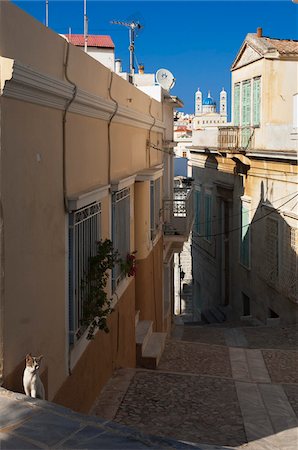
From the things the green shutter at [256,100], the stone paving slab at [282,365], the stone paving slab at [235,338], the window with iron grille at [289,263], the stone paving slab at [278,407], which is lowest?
the stone paving slab at [235,338]

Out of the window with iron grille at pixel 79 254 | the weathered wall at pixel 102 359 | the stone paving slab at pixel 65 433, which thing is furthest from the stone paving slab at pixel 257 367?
the stone paving slab at pixel 65 433

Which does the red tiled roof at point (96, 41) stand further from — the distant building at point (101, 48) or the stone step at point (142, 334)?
the stone step at point (142, 334)

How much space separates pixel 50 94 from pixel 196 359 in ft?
23.0

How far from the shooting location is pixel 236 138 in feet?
63.1

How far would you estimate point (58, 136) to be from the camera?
5637 mm

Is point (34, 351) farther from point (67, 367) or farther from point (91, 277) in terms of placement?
point (91, 277)

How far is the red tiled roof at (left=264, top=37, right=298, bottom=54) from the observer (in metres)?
17.5

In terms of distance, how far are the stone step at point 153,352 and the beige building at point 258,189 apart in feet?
14.7

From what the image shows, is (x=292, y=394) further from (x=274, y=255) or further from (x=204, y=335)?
(x=204, y=335)

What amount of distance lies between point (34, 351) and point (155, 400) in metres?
3.28

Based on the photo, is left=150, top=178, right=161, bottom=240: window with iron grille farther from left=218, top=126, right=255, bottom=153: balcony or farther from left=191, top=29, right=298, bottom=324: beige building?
left=218, top=126, right=255, bottom=153: balcony

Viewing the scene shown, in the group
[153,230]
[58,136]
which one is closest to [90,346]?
[58,136]

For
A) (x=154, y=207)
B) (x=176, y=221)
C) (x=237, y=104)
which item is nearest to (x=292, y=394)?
(x=154, y=207)

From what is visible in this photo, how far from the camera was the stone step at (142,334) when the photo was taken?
10.5 meters
